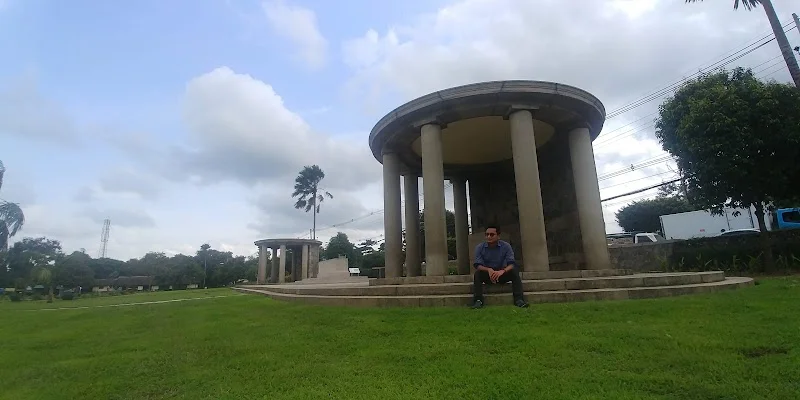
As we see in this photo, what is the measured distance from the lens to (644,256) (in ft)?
61.8

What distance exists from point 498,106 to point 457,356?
700 cm

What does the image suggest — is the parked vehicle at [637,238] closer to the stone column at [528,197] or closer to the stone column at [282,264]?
the stone column at [528,197]

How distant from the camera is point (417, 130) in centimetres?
1066

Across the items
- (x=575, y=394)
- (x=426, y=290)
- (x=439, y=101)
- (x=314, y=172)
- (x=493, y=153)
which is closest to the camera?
(x=575, y=394)

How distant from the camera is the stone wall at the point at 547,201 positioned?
43.4 feet

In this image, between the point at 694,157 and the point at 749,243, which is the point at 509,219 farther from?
the point at 749,243

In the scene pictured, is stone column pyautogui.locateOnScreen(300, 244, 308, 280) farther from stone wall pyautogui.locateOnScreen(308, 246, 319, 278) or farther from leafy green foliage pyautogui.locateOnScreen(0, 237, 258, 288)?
leafy green foliage pyautogui.locateOnScreen(0, 237, 258, 288)

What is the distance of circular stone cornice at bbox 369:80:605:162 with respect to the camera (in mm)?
9281

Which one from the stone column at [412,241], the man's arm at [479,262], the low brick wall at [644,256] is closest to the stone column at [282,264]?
the stone column at [412,241]

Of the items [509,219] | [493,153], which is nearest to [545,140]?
[493,153]

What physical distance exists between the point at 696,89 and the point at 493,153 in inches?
311

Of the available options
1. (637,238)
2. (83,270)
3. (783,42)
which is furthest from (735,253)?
(83,270)

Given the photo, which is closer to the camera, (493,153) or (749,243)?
(493,153)

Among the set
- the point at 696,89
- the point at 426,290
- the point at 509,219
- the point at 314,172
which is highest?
the point at 314,172
